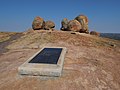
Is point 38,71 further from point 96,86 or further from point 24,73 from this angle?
point 96,86

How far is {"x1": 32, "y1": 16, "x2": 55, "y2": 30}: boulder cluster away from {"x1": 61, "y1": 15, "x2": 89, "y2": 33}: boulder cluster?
224 cm

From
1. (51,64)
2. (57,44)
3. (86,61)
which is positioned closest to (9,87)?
(51,64)

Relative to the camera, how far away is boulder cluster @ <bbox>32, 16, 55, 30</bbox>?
27.0 m

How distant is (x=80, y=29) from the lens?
2708 cm

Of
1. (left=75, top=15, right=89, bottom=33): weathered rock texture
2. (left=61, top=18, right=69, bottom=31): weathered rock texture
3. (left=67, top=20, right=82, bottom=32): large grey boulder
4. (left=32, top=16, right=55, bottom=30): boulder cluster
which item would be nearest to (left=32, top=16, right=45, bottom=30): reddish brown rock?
(left=32, top=16, right=55, bottom=30): boulder cluster

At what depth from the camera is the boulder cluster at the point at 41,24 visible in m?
27.0

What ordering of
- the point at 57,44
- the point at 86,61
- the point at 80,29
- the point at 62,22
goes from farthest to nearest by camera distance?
the point at 62,22, the point at 80,29, the point at 57,44, the point at 86,61

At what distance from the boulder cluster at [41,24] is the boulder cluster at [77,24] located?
2.24 m

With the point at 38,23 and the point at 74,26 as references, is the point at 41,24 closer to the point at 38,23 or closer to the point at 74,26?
the point at 38,23

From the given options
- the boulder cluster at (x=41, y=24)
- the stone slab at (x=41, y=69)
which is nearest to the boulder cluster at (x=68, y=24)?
the boulder cluster at (x=41, y=24)

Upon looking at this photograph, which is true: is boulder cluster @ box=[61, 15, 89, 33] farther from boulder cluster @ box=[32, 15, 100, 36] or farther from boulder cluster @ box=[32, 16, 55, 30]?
boulder cluster @ box=[32, 16, 55, 30]

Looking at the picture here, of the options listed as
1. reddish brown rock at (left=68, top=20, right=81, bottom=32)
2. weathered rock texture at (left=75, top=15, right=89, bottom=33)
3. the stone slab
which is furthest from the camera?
weathered rock texture at (left=75, top=15, right=89, bottom=33)

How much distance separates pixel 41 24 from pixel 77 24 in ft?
20.8

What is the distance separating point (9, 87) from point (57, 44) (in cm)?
1000
